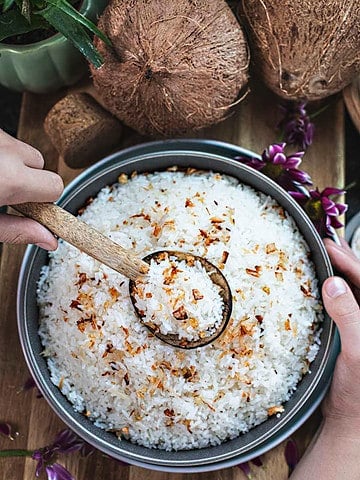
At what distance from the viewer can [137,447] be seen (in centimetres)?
114

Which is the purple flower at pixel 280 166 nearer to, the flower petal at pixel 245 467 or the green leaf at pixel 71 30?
the green leaf at pixel 71 30

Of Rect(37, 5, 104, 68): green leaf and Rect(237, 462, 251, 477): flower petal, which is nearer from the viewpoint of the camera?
Rect(37, 5, 104, 68): green leaf

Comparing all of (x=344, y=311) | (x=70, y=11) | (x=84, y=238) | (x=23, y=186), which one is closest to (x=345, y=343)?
(x=344, y=311)

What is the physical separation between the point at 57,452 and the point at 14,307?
0.87 feet

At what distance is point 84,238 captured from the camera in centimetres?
102

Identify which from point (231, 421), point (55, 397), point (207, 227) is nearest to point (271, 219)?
point (207, 227)

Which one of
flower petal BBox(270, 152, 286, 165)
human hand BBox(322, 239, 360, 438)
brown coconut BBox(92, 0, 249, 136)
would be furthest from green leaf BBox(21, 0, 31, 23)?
human hand BBox(322, 239, 360, 438)

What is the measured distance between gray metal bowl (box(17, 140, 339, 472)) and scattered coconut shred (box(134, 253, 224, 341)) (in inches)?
7.8

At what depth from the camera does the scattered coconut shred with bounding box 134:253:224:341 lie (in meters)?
1.03

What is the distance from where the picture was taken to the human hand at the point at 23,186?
2.98 ft

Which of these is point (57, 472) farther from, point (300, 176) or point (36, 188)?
point (300, 176)

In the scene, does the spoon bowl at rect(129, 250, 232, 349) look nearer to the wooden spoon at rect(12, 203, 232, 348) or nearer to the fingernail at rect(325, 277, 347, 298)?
the wooden spoon at rect(12, 203, 232, 348)

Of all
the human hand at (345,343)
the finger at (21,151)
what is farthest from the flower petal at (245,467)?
the finger at (21,151)

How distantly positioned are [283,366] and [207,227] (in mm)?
255
